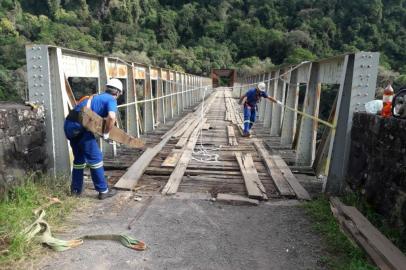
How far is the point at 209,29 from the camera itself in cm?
14225

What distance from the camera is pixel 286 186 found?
5902 millimetres

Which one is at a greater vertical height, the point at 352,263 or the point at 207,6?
the point at 207,6

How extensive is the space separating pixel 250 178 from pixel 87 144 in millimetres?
2577

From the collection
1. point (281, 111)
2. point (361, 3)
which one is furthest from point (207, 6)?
point (281, 111)

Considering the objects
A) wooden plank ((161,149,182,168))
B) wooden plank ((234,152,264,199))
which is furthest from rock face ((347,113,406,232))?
wooden plank ((161,149,182,168))

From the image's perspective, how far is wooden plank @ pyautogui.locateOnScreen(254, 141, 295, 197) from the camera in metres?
5.63

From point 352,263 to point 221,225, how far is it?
4.97ft

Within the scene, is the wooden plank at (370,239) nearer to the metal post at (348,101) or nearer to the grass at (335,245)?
the grass at (335,245)

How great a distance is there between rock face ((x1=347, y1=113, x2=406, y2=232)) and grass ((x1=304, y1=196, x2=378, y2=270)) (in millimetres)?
518

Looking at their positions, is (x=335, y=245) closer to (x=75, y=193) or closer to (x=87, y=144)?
(x=87, y=144)

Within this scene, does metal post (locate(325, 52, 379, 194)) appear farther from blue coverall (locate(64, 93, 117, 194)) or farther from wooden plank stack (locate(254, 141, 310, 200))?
blue coverall (locate(64, 93, 117, 194))

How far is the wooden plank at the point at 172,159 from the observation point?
23.0 feet

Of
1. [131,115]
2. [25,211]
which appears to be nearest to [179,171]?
[25,211]

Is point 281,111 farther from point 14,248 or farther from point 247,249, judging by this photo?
point 14,248
